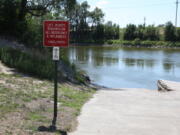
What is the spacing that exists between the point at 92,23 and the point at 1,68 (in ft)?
287

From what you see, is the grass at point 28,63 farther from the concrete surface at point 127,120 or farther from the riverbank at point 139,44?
the riverbank at point 139,44

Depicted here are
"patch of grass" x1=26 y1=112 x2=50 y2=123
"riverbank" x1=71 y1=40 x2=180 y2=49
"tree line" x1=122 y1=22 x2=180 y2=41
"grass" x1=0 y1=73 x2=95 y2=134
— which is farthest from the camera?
"tree line" x1=122 y1=22 x2=180 y2=41

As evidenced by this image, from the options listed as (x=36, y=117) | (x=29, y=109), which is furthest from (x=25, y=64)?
(x=36, y=117)

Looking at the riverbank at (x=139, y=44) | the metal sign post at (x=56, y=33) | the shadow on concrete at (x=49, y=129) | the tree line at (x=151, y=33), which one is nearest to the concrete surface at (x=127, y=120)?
the shadow on concrete at (x=49, y=129)

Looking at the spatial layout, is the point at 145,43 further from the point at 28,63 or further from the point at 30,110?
the point at 30,110

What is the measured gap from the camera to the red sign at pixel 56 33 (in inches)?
229

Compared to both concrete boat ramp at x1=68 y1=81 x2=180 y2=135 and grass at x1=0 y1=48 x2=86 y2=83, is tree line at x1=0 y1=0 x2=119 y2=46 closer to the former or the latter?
grass at x1=0 y1=48 x2=86 y2=83

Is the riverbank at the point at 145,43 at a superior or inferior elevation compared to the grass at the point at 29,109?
superior

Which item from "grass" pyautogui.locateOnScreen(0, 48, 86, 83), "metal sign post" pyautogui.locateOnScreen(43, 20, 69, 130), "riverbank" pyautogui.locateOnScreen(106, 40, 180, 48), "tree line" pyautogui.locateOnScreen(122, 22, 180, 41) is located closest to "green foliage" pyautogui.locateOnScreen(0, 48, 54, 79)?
"grass" pyautogui.locateOnScreen(0, 48, 86, 83)

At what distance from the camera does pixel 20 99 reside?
24.7ft

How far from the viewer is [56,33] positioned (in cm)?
586

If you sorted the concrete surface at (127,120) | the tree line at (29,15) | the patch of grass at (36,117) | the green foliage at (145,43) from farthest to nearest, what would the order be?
the green foliage at (145,43) → the tree line at (29,15) → the patch of grass at (36,117) → the concrete surface at (127,120)

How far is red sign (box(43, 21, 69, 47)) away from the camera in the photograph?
19.1 feet

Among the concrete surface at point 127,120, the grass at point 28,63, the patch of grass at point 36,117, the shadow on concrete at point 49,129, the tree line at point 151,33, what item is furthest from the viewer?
the tree line at point 151,33
